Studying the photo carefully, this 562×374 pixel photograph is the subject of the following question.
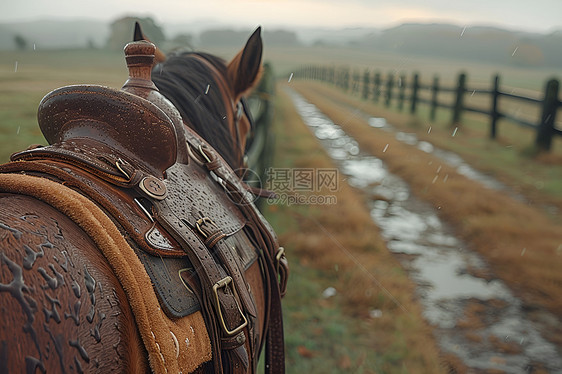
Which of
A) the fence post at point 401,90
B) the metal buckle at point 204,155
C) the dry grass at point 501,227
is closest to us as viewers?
the metal buckle at point 204,155

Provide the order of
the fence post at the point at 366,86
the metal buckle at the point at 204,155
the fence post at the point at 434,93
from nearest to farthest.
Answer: the metal buckle at the point at 204,155 < the fence post at the point at 434,93 < the fence post at the point at 366,86

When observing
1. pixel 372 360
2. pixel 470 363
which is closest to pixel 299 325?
pixel 372 360

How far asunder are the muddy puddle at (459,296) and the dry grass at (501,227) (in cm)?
15

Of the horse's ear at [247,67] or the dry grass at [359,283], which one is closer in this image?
the horse's ear at [247,67]

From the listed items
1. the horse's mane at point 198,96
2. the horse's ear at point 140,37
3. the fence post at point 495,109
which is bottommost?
the fence post at point 495,109

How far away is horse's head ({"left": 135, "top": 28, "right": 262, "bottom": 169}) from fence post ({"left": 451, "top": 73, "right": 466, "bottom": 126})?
10.5 meters

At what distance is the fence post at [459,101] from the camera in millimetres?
10844

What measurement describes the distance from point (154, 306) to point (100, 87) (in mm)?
555

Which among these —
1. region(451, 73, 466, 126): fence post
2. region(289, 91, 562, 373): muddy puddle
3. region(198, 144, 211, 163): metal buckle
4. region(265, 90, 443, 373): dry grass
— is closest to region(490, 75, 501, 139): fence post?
region(451, 73, 466, 126): fence post

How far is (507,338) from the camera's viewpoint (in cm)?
255

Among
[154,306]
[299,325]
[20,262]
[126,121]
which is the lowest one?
[299,325]

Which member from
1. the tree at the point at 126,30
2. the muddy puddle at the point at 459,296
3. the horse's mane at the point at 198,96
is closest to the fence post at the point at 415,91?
the muddy puddle at the point at 459,296

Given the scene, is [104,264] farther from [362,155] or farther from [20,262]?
[362,155]

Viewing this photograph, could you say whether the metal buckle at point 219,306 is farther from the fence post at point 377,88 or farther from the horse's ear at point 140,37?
the fence post at point 377,88
